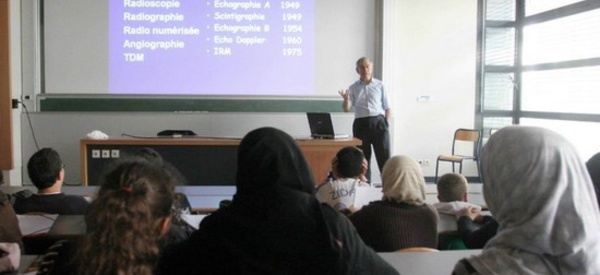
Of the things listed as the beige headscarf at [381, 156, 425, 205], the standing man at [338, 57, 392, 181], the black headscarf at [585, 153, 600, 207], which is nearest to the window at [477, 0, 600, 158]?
the standing man at [338, 57, 392, 181]

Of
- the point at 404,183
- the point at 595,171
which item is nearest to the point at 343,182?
the point at 404,183

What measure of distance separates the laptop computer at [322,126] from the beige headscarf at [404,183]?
11.2 feet

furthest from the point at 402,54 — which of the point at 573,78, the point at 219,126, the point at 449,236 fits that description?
the point at 449,236

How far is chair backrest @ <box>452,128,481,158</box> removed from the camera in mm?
7203

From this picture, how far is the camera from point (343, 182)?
10.3 ft

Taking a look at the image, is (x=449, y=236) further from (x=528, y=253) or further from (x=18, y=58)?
(x=18, y=58)

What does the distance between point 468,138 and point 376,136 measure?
1678mm

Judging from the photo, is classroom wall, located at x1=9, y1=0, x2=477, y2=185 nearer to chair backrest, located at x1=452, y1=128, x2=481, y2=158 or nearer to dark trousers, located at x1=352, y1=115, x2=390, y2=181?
chair backrest, located at x1=452, y1=128, x2=481, y2=158

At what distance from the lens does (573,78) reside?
6.50 m

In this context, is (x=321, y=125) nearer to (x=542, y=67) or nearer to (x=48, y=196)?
(x=542, y=67)

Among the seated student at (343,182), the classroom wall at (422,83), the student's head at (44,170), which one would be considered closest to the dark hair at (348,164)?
the seated student at (343,182)

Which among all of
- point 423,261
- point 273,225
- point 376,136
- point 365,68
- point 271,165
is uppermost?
point 365,68

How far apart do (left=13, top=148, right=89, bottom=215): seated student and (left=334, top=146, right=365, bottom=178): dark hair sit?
1395 millimetres

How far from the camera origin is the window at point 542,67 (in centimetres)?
624
